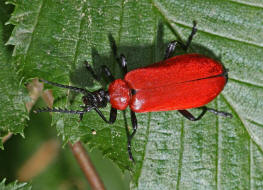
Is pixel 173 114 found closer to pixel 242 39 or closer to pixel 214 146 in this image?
pixel 214 146

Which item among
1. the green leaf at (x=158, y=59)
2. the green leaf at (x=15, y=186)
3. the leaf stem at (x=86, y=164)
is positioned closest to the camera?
the green leaf at (x=15, y=186)

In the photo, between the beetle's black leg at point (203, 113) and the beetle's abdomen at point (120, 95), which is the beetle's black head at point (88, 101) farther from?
the beetle's black leg at point (203, 113)

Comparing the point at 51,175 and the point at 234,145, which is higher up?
the point at 234,145

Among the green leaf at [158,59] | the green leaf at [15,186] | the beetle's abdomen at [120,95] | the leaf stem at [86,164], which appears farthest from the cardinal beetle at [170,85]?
the green leaf at [15,186]

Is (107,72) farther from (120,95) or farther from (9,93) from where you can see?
(9,93)

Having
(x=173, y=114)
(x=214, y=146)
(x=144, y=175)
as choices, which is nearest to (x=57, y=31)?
(x=173, y=114)

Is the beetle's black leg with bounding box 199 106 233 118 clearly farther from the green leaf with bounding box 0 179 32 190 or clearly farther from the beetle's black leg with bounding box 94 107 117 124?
the green leaf with bounding box 0 179 32 190

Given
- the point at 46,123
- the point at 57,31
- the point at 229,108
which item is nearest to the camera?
the point at 57,31
